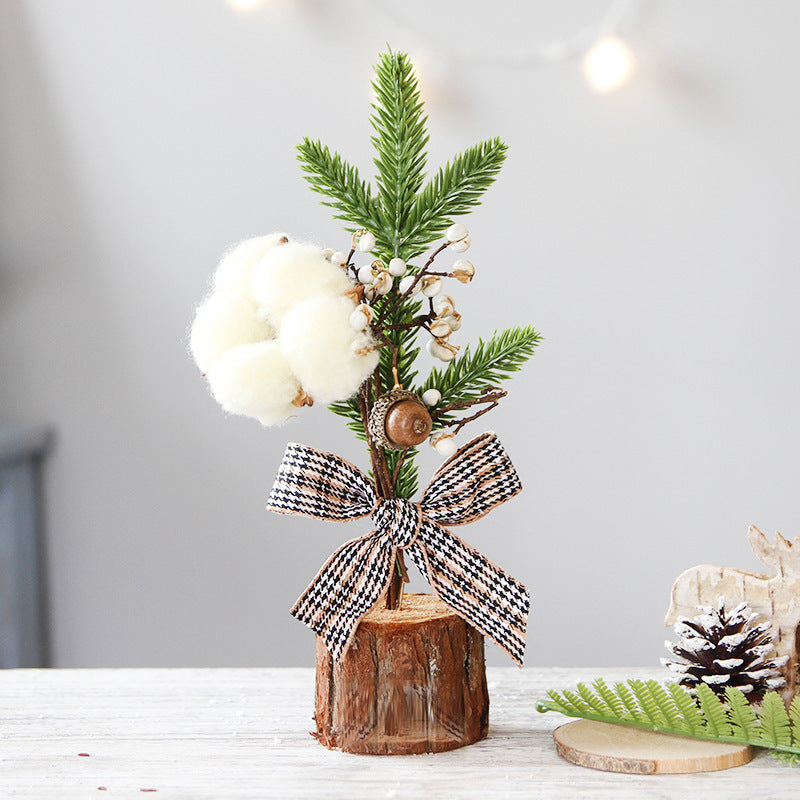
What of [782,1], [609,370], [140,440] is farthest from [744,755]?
[782,1]

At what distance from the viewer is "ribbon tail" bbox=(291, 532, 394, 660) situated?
683 millimetres

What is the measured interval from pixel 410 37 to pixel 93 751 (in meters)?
1.22

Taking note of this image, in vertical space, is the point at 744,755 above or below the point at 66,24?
below

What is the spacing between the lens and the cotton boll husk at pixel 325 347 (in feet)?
2.14

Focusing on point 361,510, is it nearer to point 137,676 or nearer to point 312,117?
point 137,676

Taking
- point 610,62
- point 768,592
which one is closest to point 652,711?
point 768,592

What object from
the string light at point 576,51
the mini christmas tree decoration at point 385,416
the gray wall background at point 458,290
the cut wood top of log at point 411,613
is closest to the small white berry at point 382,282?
the mini christmas tree decoration at point 385,416

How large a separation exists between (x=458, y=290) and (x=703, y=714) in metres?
0.93

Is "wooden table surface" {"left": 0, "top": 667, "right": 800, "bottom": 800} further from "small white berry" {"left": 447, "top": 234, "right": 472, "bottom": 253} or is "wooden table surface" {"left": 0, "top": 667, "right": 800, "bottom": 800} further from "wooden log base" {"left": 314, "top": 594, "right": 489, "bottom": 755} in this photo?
"small white berry" {"left": 447, "top": 234, "right": 472, "bottom": 253}

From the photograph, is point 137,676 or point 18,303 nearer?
point 137,676

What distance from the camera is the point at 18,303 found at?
1616 millimetres

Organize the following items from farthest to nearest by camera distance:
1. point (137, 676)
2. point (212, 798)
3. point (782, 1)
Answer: point (782, 1) → point (137, 676) → point (212, 798)

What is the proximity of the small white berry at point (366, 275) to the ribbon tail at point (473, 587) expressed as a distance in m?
0.18

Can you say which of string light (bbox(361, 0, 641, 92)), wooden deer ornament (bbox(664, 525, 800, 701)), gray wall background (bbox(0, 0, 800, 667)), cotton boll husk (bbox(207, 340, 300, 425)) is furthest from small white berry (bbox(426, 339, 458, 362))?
string light (bbox(361, 0, 641, 92))
